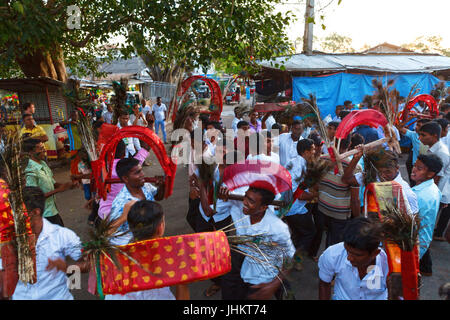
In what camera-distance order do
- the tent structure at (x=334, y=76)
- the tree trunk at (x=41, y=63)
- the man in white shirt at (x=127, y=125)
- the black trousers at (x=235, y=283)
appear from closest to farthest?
1. the black trousers at (x=235, y=283)
2. the man in white shirt at (x=127, y=125)
3. the tree trunk at (x=41, y=63)
4. the tent structure at (x=334, y=76)

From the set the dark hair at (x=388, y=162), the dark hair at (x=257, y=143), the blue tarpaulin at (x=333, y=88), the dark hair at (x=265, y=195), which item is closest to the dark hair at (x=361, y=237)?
the dark hair at (x=265, y=195)

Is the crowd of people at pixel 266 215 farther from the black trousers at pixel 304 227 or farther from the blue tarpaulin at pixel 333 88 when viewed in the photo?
the blue tarpaulin at pixel 333 88

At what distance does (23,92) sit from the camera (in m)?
9.00

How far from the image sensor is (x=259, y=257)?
7.00 feet

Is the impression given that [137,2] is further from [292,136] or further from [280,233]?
[280,233]

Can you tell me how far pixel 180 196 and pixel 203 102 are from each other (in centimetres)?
208

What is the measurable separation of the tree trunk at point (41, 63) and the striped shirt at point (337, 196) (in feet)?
26.9

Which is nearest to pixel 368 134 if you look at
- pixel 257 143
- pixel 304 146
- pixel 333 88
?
pixel 304 146

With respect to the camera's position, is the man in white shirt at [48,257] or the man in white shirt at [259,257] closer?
the man in white shirt at [48,257]

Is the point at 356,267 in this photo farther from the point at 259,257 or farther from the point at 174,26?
the point at 174,26

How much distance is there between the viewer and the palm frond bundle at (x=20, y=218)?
1.94 m

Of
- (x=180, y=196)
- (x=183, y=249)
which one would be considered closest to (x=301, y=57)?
(x=180, y=196)

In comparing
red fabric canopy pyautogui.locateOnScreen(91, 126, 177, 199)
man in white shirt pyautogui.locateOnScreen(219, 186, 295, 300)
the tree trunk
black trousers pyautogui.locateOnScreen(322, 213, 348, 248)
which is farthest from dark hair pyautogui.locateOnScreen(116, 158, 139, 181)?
the tree trunk
